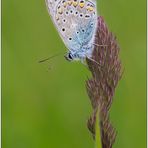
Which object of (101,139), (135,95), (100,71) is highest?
(100,71)

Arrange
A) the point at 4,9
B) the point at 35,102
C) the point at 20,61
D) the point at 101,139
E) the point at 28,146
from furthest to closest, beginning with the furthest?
the point at 4,9
the point at 20,61
the point at 35,102
the point at 28,146
the point at 101,139

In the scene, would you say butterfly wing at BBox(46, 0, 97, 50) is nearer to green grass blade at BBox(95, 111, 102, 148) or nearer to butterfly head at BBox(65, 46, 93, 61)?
butterfly head at BBox(65, 46, 93, 61)

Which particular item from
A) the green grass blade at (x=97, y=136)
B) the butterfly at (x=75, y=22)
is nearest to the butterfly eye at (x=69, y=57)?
the butterfly at (x=75, y=22)

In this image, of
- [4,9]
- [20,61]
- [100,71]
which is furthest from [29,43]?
[100,71]

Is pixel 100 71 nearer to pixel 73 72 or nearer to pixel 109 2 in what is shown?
pixel 73 72

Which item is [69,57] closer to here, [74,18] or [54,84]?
[74,18]

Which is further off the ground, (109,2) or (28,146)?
(109,2)

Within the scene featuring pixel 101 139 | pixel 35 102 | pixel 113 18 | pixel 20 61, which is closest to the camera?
pixel 101 139
